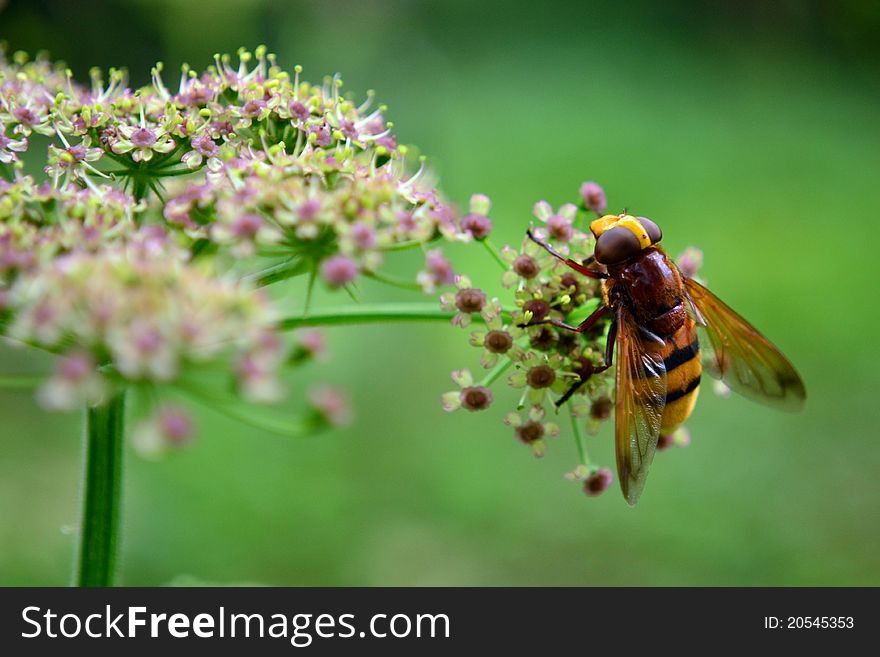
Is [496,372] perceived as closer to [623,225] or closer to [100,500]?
[623,225]

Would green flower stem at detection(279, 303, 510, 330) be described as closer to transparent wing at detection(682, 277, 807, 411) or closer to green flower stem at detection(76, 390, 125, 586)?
green flower stem at detection(76, 390, 125, 586)

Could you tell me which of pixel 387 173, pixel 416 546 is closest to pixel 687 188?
pixel 416 546

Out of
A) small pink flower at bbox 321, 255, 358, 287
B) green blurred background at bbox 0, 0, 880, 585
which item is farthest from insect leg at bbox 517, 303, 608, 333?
green blurred background at bbox 0, 0, 880, 585

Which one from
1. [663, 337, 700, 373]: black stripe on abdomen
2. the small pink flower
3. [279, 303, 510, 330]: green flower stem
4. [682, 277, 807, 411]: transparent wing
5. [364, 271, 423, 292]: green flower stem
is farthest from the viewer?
[682, 277, 807, 411]: transparent wing

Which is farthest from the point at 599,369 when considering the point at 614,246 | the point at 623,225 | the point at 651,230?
the point at 651,230

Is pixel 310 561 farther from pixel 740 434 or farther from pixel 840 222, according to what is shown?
pixel 840 222

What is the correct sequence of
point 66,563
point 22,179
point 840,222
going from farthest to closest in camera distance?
1. point 840,222
2. point 66,563
3. point 22,179

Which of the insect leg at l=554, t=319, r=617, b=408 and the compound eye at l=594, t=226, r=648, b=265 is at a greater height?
the compound eye at l=594, t=226, r=648, b=265

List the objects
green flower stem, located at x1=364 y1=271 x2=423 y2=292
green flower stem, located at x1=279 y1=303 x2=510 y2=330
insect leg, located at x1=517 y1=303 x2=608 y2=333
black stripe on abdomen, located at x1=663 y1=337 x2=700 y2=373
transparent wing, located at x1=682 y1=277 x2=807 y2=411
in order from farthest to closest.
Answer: transparent wing, located at x1=682 y1=277 x2=807 y2=411 → black stripe on abdomen, located at x1=663 y1=337 x2=700 y2=373 → insect leg, located at x1=517 y1=303 x2=608 y2=333 → green flower stem, located at x1=279 y1=303 x2=510 y2=330 → green flower stem, located at x1=364 y1=271 x2=423 y2=292
